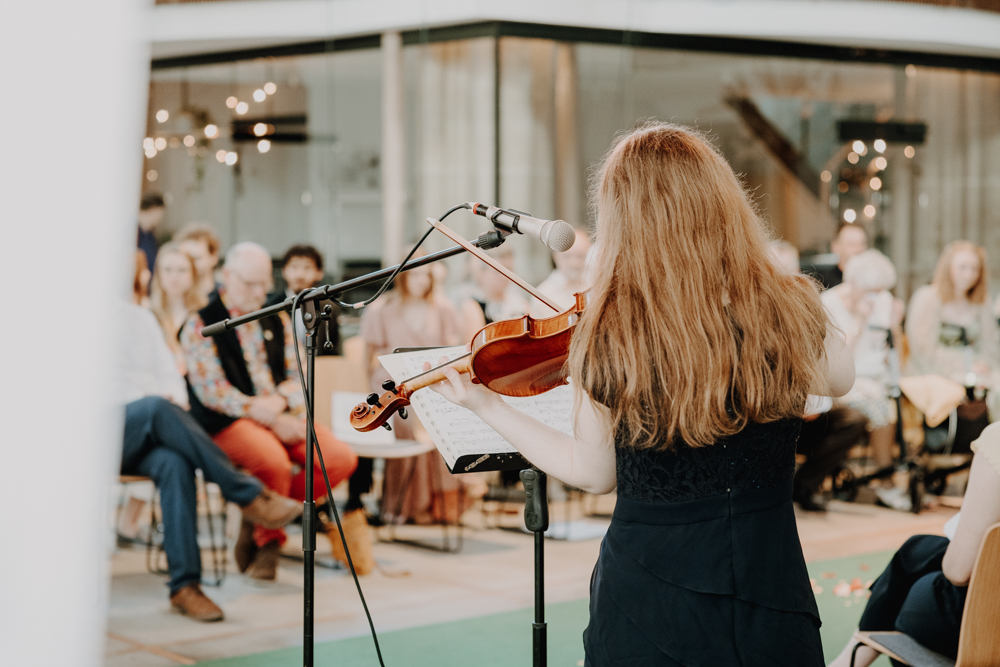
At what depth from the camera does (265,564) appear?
13.9 feet

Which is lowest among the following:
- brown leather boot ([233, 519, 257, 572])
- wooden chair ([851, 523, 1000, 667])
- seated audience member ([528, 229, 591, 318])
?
brown leather boot ([233, 519, 257, 572])

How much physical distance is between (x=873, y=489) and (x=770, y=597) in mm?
4716

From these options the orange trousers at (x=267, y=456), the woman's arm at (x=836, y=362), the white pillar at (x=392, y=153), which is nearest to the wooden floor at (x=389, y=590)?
the orange trousers at (x=267, y=456)

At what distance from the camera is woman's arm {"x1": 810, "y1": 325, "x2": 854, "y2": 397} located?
1.68 metres

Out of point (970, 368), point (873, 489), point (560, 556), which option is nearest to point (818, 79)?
point (970, 368)

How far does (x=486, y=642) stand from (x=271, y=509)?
1.04m

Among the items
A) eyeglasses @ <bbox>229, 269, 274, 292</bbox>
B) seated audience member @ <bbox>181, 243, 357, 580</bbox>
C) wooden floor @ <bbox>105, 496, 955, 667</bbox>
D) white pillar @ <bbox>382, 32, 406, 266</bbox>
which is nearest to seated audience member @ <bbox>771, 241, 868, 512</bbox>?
wooden floor @ <bbox>105, 496, 955, 667</bbox>

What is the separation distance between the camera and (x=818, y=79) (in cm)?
764

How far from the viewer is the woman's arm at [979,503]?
78.4 inches

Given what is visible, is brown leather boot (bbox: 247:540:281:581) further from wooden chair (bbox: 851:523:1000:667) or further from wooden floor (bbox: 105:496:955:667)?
wooden chair (bbox: 851:523:1000:667)

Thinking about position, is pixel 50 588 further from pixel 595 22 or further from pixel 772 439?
pixel 595 22

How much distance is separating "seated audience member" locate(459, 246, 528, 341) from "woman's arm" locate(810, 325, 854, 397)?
3747 millimetres

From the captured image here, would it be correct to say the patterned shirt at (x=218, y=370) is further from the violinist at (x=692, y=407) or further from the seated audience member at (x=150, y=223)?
the violinist at (x=692, y=407)

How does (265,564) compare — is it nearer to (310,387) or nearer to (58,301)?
(310,387)
